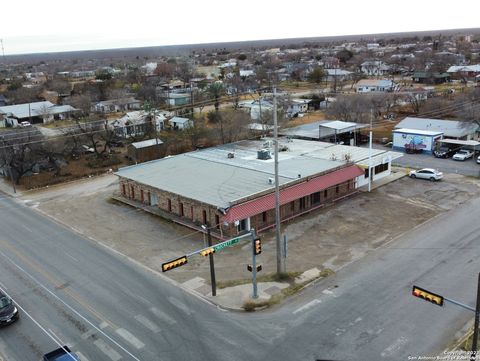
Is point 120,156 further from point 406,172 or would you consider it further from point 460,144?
point 460,144

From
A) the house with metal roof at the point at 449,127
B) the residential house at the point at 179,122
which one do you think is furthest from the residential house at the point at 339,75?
the house with metal roof at the point at 449,127

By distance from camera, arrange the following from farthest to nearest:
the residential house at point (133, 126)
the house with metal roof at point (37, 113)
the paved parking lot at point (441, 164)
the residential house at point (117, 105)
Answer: the residential house at point (117, 105)
the house with metal roof at point (37, 113)
the residential house at point (133, 126)
the paved parking lot at point (441, 164)

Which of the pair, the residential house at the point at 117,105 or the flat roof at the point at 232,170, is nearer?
the flat roof at the point at 232,170

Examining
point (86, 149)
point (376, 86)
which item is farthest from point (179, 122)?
point (376, 86)

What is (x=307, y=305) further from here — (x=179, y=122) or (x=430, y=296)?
(x=179, y=122)

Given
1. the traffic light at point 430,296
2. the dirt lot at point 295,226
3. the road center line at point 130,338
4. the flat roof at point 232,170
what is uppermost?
the traffic light at point 430,296

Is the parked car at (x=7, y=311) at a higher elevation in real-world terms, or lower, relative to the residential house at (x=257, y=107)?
lower

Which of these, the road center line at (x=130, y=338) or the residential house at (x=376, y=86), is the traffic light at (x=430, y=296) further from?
the residential house at (x=376, y=86)
